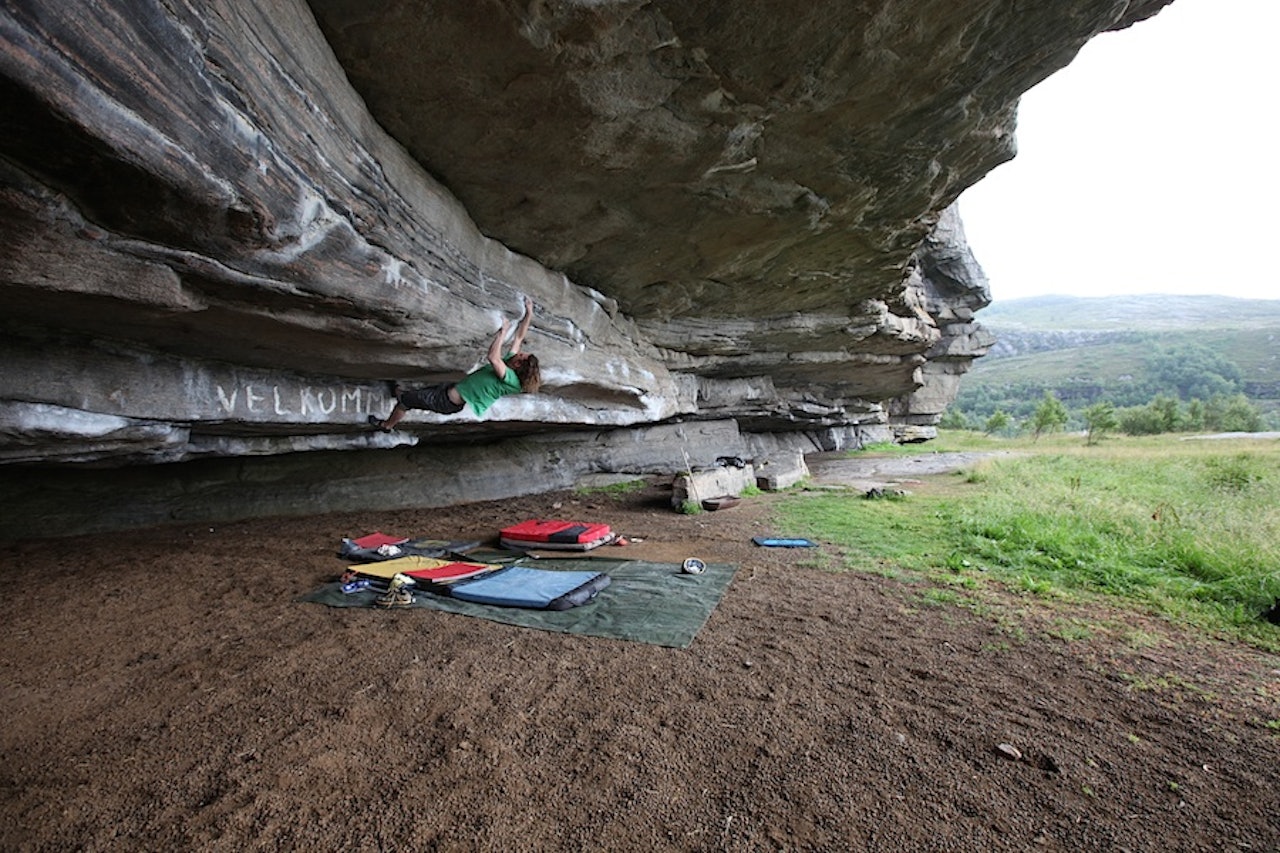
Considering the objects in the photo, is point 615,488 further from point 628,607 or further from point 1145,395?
point 1145,395

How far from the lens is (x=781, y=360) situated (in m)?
13.8

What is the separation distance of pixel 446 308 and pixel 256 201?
7.55 feet

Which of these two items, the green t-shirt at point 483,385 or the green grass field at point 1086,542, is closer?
the green grass field at point 1086,542

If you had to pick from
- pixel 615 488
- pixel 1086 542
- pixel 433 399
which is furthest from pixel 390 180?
pixel 615 488

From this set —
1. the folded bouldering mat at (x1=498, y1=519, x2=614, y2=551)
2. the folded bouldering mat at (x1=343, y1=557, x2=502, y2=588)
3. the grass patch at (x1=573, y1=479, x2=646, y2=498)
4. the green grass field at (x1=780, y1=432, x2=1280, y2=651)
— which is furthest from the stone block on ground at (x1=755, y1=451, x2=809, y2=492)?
the folded bouldering mat at (x1=343, y1=557, x2=502, y2=588)

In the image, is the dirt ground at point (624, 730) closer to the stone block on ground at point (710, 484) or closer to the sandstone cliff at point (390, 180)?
the sandstone cliff at point (390, 180)

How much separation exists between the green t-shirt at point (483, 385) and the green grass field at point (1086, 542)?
156 inches

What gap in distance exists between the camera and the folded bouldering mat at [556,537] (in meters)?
6.40

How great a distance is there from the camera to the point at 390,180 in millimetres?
4176

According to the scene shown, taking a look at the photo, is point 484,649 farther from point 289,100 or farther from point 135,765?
point 289,100

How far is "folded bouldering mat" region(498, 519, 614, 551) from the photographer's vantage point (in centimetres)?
640

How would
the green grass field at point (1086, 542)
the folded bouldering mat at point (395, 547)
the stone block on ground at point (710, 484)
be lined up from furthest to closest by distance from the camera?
1. the stone block on ground at point (710, 484)
2. the folded bouldering mat at point (395, 547)
3. the green grass field at point (1086, 542)

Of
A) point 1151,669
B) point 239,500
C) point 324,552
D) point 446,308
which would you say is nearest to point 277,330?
point 446,308

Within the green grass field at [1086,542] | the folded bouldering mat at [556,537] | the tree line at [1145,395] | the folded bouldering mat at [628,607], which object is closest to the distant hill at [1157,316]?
the tree line at [1145,395]
